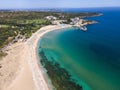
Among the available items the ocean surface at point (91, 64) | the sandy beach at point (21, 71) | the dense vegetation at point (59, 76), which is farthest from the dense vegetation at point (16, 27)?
the dense vegetation at point (59, 76)

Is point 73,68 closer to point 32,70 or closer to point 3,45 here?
point 32,70

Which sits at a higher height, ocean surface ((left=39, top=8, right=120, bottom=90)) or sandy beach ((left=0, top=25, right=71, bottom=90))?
sandy beach ((left=0, top=25, right=71, bottom=90))

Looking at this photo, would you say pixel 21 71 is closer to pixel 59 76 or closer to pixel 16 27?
pixel 59 76

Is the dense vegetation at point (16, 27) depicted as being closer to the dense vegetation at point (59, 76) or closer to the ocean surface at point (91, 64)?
the ocean surface at point (91, 64)

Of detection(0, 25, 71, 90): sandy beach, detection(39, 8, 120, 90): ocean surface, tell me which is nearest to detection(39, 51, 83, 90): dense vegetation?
detection(39, 8, 120, 90): ocean surface

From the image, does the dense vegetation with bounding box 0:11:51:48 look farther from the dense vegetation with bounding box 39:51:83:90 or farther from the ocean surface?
the dense vegetation with bounding box 39:51:83:90

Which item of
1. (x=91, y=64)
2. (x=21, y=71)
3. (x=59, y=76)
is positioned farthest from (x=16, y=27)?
(x=59, y=76)
